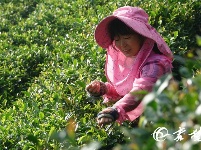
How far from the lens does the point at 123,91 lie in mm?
2855

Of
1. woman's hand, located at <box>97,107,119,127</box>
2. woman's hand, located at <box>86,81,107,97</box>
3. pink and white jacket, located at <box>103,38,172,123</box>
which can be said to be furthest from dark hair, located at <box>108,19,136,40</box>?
woman's hand, located at <box>97,107,119,127</box>

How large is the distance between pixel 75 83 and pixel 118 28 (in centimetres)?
57

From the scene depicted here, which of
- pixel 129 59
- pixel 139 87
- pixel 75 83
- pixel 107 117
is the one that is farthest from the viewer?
pixel 75 83

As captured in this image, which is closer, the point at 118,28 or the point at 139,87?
the point at 139,87

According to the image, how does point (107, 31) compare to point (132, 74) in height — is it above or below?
above

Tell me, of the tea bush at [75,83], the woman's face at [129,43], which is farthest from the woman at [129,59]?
the tea bush at [75,83]

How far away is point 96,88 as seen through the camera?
109 inches

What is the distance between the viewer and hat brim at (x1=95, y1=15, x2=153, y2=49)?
8.68ft

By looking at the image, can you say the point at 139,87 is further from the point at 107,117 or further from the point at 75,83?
the point at 75,83

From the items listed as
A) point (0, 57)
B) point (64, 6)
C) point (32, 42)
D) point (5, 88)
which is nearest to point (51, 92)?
point (5, 88)

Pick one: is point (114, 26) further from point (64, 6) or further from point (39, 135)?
point (64, 6)

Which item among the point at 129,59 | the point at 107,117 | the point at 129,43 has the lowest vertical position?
the point at 107,117

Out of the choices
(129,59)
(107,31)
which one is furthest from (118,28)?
(129,59)

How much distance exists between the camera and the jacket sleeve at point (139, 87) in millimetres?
2434
